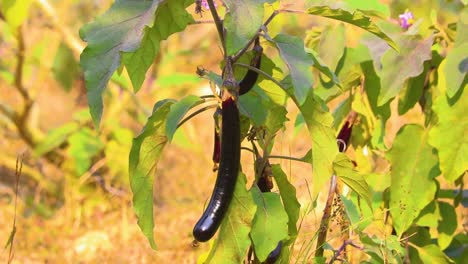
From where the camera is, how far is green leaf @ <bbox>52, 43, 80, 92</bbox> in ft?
14.1

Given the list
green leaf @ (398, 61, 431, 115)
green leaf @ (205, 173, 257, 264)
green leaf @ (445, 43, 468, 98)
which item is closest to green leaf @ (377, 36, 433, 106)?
green leaf @ (445, 43, 468, 98)

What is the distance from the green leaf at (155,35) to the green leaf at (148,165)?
0.12 meters

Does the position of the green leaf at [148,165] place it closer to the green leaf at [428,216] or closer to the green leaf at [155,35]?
the green leaf at [155,35]

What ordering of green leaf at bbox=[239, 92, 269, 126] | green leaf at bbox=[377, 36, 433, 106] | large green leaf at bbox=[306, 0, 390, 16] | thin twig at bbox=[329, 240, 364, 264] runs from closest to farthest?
1. large green leaf at bbox=[306, 0, 390, 16]
2. green leaf at bbox=[239, 92, 269, 126]
3. thin twig at bbox=[329, 240, 364, 264]
4. green leaf at bbox=[377, 36, 433, 106]

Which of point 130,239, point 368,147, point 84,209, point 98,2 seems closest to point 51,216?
point 84,209

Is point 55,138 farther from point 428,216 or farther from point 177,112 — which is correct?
point 177,112

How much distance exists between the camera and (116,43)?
1.47m

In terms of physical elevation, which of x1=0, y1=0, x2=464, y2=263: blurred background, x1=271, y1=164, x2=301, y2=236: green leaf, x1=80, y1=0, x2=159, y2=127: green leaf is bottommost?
x1=0, y1=0, x2=464, y2=263: blurred background

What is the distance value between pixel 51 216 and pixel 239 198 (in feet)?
8.83

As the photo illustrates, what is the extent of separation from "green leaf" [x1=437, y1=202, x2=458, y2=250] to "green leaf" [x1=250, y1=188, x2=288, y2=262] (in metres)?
0.82

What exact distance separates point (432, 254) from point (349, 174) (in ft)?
2.06

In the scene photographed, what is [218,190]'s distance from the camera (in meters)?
1.63

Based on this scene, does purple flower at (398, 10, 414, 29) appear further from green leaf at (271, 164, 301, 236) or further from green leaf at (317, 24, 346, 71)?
green leaf at (271, 164, 301, 236)

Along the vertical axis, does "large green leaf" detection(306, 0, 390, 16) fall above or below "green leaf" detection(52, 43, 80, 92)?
above
